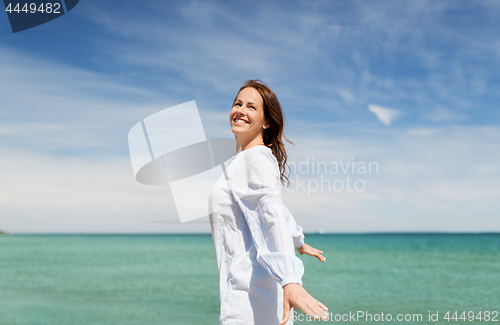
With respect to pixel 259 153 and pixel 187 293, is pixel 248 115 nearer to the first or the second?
pixel 259 153

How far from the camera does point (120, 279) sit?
1692 centimetres

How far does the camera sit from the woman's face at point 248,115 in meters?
1.65

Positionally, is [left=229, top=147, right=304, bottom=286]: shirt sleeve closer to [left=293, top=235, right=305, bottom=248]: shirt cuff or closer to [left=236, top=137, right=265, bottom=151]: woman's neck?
[left=236, top=137, right=265, bottom=151]: woman's neck

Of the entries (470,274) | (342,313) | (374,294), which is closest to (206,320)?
(342,313)

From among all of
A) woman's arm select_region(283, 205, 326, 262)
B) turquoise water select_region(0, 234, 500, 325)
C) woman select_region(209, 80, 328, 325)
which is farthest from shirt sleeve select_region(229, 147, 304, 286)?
turquoise water select_region(0, 234, 500, 325)

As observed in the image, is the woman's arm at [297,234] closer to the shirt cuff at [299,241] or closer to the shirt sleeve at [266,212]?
the shirt cuff at [299,241]

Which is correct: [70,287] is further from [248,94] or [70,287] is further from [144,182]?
[248,94]

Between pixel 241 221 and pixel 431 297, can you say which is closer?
pixel 241 221

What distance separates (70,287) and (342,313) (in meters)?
10.6

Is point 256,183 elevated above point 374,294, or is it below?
above

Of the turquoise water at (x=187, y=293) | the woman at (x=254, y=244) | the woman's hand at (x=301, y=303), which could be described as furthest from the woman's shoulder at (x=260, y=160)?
the turquoise water at (x=187, y=293)

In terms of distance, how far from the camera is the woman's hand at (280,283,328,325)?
1.19m

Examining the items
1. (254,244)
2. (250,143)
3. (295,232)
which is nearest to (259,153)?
(250,143)

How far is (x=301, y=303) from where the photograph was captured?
1.22m
